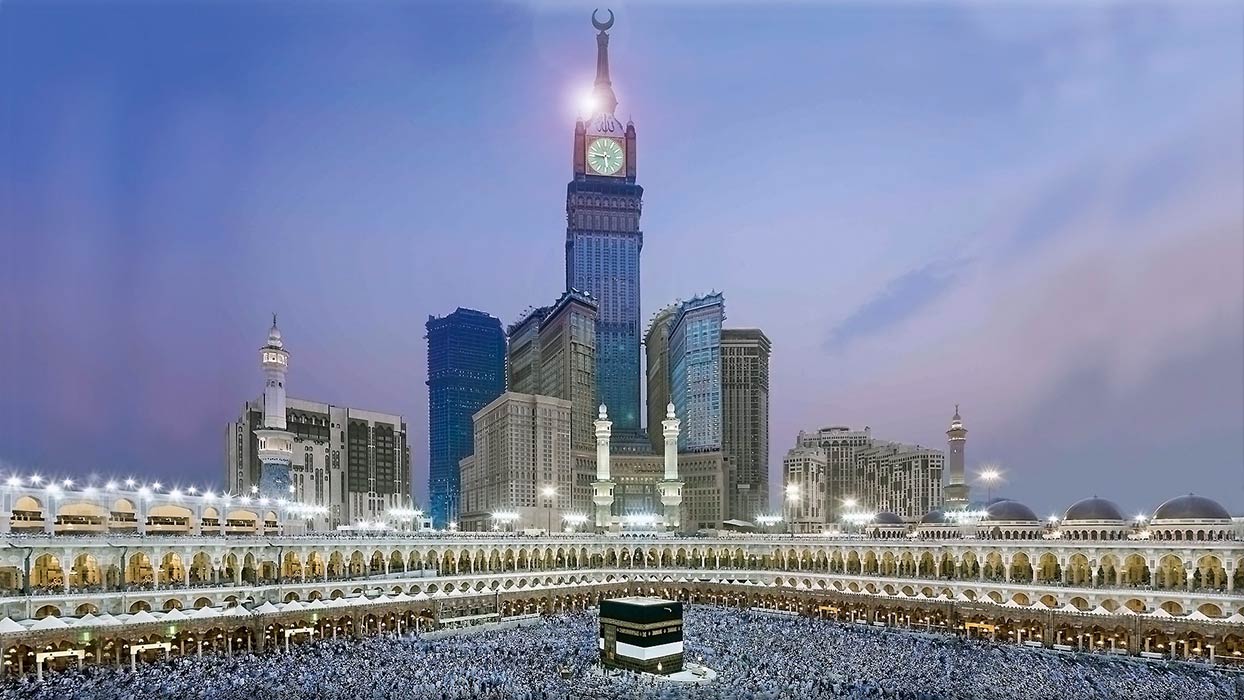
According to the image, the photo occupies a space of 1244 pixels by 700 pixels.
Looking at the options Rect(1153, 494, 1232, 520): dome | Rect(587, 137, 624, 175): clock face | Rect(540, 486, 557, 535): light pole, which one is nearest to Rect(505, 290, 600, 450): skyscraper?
Rect(540, 486, 557, 535): light pole

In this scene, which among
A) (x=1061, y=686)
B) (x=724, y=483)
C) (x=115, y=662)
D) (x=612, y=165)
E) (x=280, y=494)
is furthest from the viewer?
(x=612, y=165)

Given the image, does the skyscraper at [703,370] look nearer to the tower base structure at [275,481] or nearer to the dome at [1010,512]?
the dome at [1010,512]

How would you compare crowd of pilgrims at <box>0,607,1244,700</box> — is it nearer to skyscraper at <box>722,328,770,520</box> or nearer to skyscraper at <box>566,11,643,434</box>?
skyscraper at <box>722,328,770,520</box>

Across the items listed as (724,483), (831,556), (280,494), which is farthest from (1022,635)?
(724,483)

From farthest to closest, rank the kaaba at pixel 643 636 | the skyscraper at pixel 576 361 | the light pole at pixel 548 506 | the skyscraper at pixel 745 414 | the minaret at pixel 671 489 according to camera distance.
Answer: the skyscraper at pixel 745 414 < the skyscraper at pixel 576 361 < the light pole at pixel 548 506 < the minaret at pixel 671 489 < the kaaba at pixel 643 636

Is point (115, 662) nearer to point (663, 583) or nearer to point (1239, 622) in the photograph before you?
point (663, 583)

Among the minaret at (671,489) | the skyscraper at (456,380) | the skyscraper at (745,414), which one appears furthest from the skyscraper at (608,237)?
the minaret at (671,489)
